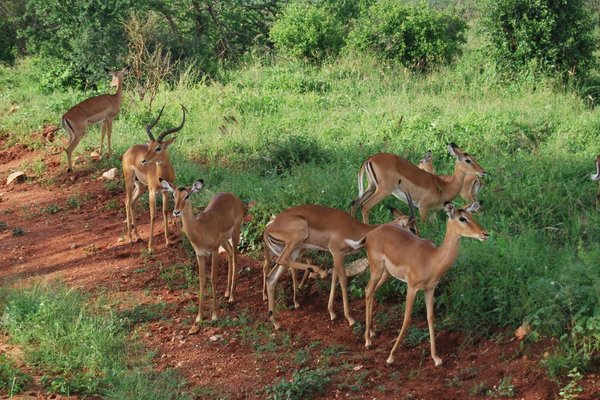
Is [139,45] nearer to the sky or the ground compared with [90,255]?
nearer to the sky

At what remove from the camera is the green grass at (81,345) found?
4820 millimetres

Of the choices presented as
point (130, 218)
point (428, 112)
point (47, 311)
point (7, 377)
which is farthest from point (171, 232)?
point (428, 112)

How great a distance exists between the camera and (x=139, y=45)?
39.7 ft

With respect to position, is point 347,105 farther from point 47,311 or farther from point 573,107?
point 47,311

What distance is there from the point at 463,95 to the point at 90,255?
20.0 ft

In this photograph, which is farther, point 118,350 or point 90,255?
point 90,255

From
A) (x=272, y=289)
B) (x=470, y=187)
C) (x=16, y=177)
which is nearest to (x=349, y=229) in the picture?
(x=272, y=289)

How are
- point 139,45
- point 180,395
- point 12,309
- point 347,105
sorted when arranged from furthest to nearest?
point 139,45, point 347,105, point 12,309, point 180,395

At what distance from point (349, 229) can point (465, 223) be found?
1014mm

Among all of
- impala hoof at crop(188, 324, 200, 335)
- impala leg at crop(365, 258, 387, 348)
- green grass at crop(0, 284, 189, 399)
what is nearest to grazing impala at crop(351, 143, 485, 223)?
impala leg at crop(365, 258, 387, 348)

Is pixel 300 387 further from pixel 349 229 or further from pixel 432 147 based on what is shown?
pixel 432 147

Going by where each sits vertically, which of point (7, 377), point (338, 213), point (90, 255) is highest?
point (338, 213)

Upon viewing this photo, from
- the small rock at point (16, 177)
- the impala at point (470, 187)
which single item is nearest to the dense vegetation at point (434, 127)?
the impala at point (470, 187)

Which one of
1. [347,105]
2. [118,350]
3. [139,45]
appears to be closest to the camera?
[118,350]
